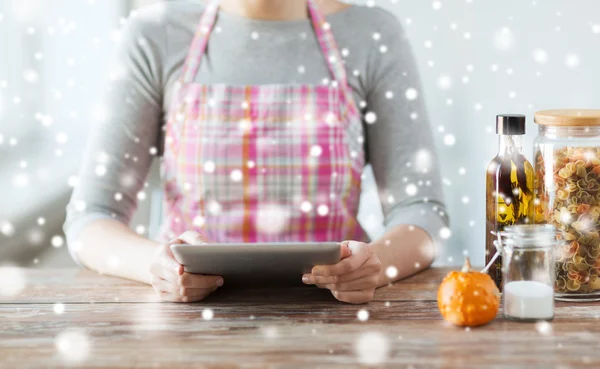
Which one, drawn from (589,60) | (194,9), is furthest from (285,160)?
(589,60)

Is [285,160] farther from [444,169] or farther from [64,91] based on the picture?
[64,91]

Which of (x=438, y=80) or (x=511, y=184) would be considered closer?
(x=511, y=184)

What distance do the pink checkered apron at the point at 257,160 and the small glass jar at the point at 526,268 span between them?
53cm

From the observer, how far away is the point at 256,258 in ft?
2.92

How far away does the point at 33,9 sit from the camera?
6.47ft

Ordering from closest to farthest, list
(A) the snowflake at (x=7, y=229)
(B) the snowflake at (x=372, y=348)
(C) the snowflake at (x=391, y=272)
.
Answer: (B) the snowflake at (x=372, y=348), (C) the snowflake at (x=391, y=272), (A) the snowflake at (x=7, y=229)

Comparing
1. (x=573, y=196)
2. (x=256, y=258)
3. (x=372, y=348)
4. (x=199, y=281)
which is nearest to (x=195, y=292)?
(x=199, y=281)

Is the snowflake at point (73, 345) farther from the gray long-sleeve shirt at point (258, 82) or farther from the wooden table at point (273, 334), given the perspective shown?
the gray long-sleeve shirt at point (258, 82)

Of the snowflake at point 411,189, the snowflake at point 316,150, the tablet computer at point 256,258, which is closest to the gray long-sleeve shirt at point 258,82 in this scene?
the snowflake at point 411,189

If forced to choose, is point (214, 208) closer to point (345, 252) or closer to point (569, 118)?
point (345, 252)

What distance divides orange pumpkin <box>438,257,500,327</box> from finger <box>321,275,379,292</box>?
0.13 meters

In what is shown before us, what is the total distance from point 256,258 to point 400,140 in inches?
22.7

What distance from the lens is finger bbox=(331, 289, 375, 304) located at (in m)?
0.98

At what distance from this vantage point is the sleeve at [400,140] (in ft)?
4.40
